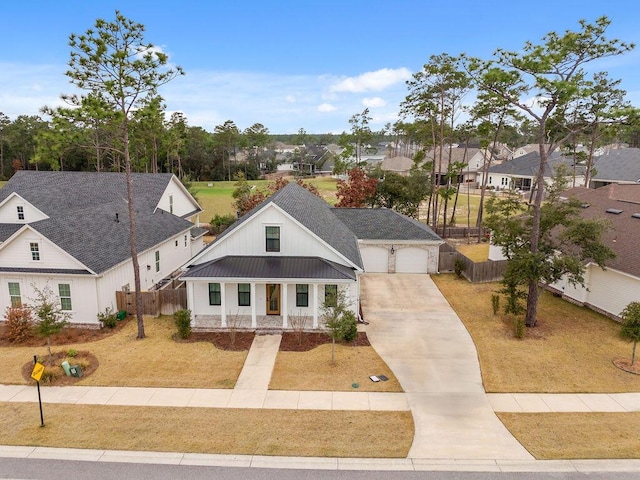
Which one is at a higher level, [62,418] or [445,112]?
[445,112]

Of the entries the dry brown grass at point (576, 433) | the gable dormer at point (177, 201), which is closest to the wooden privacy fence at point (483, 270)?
the dry brown grass at point (576, 433)

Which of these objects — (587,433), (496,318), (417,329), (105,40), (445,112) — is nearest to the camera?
(587,433)

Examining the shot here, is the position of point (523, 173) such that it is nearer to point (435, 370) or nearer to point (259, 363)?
point (435, 370)

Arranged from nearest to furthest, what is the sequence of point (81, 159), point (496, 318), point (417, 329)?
point (417, 329) → point (496, 318) → point (81, 159)

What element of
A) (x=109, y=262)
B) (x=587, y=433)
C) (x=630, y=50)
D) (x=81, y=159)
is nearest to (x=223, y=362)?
(x=109, y=262)

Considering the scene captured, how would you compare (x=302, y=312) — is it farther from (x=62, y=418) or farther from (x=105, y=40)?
(x=105, y=40)

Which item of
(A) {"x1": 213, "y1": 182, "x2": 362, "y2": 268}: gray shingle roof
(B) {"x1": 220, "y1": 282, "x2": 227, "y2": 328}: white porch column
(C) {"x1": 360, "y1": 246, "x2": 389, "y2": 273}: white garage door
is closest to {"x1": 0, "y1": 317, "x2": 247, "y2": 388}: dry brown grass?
(B) {"x1": 220, "y1": 282, "x2": 227, "y2": 328}: white porch column
